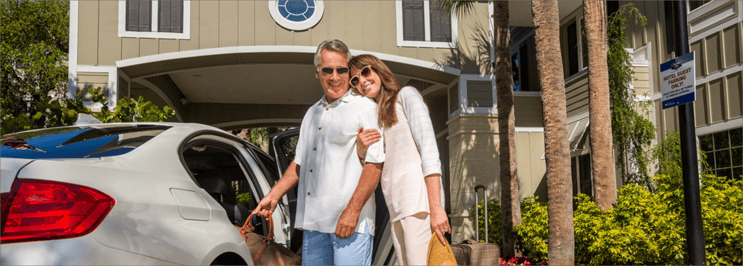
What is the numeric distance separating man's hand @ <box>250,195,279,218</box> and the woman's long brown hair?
788 mm

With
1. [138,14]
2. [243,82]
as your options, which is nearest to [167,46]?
[138,14]

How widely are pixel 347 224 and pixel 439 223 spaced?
0.48m

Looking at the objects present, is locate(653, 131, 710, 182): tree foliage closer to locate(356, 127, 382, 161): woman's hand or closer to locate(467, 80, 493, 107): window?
locate(467, 80, 493, 107): window

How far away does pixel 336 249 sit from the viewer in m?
2.97

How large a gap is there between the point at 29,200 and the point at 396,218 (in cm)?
173

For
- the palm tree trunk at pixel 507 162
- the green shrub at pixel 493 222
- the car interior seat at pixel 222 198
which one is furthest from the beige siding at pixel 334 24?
the car interior seat at pixel 222 198

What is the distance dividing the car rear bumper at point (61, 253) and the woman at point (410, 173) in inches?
55.9

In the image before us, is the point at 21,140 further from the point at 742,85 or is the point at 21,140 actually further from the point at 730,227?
the point at 742,85

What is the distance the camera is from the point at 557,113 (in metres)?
8.22

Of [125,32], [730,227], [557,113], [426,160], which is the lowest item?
[730,227]

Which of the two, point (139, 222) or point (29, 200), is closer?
point (29, 200)

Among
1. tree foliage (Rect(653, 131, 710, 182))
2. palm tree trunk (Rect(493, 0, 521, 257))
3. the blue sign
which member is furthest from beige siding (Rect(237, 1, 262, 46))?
tree foliage (Rect(653, 131, 710, 182))

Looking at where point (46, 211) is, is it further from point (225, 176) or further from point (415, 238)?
point (225, 176)

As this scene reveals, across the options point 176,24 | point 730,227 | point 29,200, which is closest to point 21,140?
point 29,200
